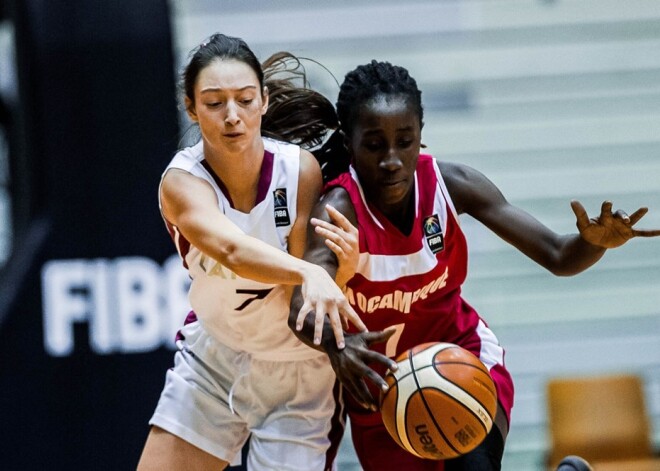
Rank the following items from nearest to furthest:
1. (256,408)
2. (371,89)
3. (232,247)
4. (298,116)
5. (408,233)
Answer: (232,247) → (371,89) → (408,233) → (256,408) → (298,116)

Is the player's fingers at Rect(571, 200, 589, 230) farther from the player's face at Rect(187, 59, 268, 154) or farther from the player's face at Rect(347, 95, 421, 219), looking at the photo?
the player's face at Rect(187, 59, 268, 154)

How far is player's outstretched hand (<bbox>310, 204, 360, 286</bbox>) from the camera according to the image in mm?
3615

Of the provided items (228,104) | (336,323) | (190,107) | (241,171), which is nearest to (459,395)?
(336,323)

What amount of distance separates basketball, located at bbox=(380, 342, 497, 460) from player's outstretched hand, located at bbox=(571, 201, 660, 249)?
1.87 ft

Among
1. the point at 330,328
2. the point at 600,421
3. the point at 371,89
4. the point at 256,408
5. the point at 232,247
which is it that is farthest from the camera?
the point at 600,421

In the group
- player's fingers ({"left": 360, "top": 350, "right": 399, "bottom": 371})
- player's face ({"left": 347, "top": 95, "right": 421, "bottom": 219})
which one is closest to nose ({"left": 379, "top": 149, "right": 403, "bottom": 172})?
player's face ({"left": 347, "top": 95, "right": 421, "bottom": 219})

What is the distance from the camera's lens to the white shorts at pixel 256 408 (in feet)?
13.4

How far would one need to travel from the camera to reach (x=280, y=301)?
4000 mm

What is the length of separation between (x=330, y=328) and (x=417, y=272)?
1.82 feet

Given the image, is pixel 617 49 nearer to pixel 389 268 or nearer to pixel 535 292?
pixel 535 292

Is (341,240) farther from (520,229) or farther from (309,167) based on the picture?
(520,229)

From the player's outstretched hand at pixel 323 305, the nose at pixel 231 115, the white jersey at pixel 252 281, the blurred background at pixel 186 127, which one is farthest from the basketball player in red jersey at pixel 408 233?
the blurred background at pixel 186 127

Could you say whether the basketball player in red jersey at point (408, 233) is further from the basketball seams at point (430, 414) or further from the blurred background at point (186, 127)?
the blurred background at point (186, 127)

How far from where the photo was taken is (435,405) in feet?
11.9
